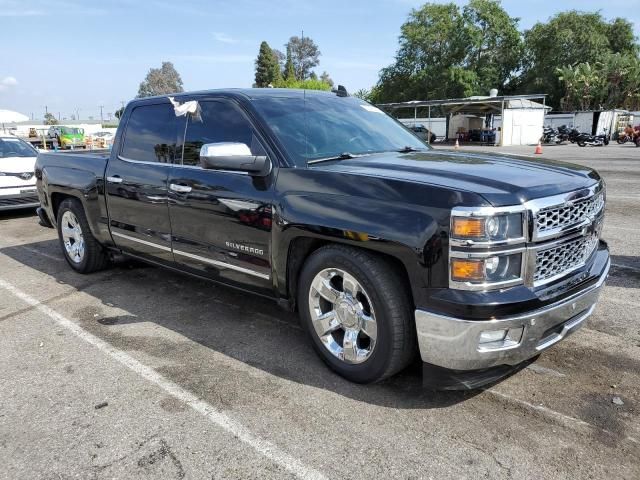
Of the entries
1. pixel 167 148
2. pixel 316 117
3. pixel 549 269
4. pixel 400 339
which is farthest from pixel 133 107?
pixel 549 269

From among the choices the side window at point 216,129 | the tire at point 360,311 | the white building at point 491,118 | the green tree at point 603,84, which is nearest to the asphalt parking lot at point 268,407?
the tire at point 360,311

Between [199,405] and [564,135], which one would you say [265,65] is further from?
[199,405]

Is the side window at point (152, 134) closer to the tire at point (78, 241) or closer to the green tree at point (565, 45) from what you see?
the tire at point (78, 241)

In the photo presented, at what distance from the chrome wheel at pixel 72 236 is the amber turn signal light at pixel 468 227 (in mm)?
4524

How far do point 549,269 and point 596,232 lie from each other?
0.74 m

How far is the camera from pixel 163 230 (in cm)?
434

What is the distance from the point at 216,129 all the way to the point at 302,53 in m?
111

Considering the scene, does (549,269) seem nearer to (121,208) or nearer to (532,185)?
(532,185)

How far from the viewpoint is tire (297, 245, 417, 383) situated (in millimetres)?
2840

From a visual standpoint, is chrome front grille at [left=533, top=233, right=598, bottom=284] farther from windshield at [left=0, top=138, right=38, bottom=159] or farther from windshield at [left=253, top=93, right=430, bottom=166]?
windshield at [left=0, top=138, right=38, bottom=159]

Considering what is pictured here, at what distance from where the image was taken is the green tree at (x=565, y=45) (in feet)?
181

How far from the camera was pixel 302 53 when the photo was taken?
108 m

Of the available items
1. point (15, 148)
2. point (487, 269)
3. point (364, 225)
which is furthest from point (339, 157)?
point (15, 148)

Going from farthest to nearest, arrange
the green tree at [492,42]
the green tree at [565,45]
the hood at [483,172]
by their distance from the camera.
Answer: the green tree at [492,42] → the green tree at [565,45] → the hood at [483,172]
